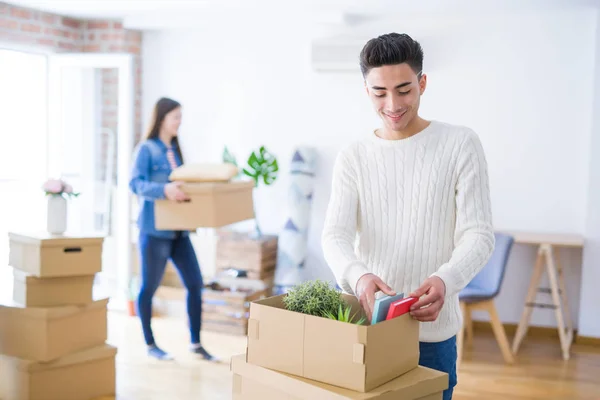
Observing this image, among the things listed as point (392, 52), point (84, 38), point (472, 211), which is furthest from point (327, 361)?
point (84, 38)

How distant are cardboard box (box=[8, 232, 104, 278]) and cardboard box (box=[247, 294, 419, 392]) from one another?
6.69 ft

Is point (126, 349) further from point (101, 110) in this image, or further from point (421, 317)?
point (421, 317)

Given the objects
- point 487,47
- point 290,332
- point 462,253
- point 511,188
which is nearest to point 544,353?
point 511,188

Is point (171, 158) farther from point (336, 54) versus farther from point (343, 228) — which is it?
point (343, 228)

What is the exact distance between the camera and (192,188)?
142 inches

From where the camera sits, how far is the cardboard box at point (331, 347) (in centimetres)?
121

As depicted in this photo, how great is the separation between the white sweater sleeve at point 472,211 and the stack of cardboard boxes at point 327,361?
242mm

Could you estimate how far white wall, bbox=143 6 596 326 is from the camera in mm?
4617

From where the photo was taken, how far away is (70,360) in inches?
126

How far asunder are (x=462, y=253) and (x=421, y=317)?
0.74 feet

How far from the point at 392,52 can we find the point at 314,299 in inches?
21.7

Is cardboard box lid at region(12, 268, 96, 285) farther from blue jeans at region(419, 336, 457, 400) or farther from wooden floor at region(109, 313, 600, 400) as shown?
blue jeans at region(419, 336, 457, 400)

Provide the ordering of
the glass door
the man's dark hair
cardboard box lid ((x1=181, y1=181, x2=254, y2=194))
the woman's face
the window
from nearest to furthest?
the man's dark hair → cardboard box lid ((x1=181, y1=181, x2=254, y2=194)) → the woman's face → the window → the glass door

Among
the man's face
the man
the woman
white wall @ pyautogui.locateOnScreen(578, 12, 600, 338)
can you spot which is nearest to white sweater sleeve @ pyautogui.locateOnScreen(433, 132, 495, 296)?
the man
